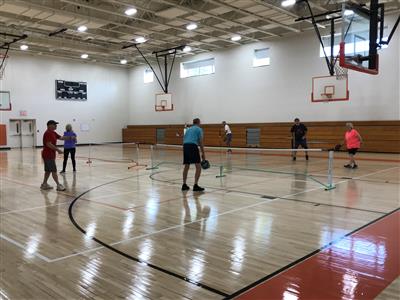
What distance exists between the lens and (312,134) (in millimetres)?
20531

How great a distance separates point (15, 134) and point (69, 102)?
4558 mm

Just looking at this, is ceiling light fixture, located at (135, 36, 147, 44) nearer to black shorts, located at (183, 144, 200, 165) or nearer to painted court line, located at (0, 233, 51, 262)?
black shorts, located at (183, 144, 200, 165)

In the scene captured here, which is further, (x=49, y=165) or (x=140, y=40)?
(x=140, y=40)

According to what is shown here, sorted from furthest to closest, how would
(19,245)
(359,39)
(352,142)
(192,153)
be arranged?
(352,142)
(359,39)
(192,153)
(19,245)

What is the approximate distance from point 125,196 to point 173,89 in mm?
20791

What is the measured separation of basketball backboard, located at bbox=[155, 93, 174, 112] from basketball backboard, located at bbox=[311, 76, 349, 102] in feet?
34.5

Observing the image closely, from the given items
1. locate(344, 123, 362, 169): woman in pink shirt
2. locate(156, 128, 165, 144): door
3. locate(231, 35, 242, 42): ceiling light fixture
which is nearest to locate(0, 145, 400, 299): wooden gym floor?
locate(344, 123, 362, 169): woman in pink shirt

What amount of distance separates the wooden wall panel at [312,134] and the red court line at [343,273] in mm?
14649

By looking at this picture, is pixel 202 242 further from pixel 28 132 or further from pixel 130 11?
pixel 28 132

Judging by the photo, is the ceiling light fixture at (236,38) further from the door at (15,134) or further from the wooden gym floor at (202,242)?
the door at (15,134)

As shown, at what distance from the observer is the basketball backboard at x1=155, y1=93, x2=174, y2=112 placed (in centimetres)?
2607

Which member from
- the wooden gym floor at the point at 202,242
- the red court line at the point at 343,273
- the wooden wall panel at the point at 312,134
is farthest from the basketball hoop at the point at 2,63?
the red court line at the point at 343,273

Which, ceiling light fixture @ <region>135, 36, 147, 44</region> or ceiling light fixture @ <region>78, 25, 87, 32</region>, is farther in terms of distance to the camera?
ceiling light fixture @ <region>135, 36, 147, 44</region>

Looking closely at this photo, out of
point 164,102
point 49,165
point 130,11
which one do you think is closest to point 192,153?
point 49,165
